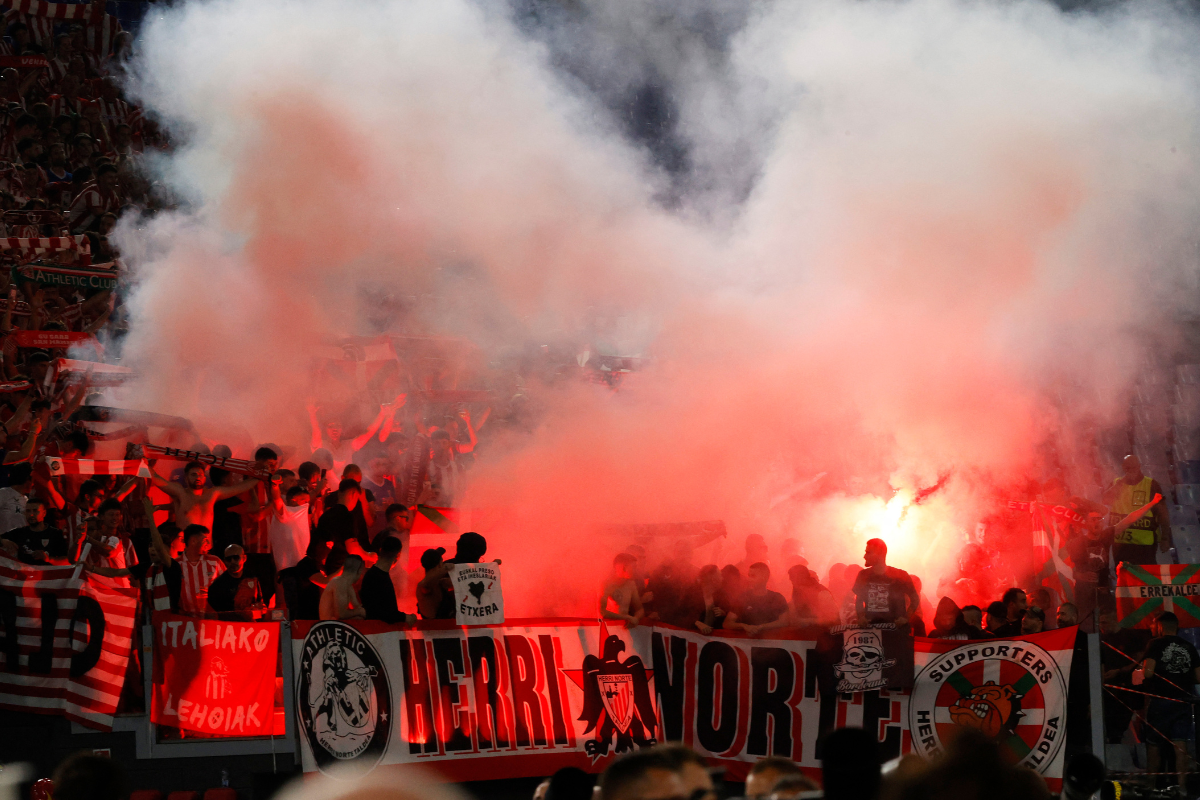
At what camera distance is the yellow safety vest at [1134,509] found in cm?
797

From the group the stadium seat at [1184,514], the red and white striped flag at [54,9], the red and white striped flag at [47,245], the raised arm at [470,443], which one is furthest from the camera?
the red and white striped flag at [54,9]

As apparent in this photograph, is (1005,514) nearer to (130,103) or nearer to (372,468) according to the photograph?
(372,468)

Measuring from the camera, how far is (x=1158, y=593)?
6645mm

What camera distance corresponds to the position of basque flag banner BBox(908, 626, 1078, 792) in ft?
18.8

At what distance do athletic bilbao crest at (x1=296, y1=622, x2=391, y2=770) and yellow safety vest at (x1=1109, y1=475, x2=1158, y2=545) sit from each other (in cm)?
509

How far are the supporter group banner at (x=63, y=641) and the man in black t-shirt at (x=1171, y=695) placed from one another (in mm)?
5179

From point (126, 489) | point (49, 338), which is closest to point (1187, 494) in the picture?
point (126, 489)

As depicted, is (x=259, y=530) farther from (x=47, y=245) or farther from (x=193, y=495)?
(x=47, y=245)

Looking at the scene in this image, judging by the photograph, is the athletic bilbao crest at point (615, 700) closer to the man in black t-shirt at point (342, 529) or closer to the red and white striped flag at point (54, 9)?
the man in black t-shirt at point (342, 529)

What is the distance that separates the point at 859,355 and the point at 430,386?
348 cm

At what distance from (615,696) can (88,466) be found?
11.4 ft

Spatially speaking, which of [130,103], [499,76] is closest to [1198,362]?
[499,76]

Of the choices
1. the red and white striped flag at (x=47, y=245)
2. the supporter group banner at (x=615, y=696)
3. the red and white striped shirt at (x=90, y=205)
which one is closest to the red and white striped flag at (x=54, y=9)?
the red and white striped shirt at (x=90, y=205)

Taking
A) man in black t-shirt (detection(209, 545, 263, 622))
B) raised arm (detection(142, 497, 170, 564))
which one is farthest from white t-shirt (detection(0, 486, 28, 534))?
man in black t-shirt (detection(209, 545, 263, 622))
